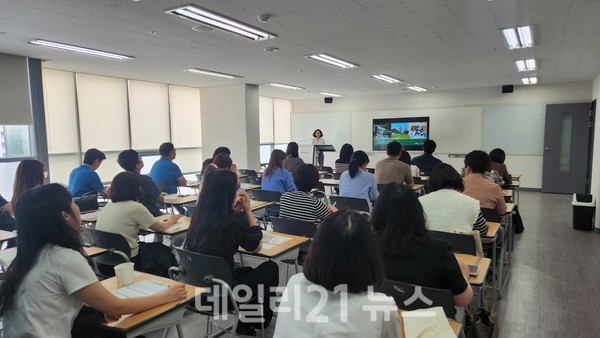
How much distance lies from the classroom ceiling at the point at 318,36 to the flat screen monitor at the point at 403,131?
11.2 feet

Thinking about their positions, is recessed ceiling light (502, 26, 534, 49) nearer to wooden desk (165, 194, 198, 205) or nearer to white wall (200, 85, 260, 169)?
wooden desk (165, 194, 198, 205)

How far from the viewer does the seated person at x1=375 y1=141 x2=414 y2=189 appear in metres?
5.34

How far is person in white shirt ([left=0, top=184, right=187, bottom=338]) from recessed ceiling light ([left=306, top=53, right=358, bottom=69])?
4678 mm

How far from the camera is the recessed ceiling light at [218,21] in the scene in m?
3.54

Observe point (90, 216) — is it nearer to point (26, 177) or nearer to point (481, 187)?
point (26, 177)

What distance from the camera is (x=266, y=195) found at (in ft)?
16.0

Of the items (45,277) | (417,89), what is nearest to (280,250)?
(45,277)

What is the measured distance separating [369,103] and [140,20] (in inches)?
354

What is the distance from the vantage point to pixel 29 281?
1496 millimetres

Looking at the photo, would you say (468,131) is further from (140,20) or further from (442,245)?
(442,245)

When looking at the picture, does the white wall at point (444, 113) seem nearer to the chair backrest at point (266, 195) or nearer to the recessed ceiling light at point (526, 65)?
the recessed ceiling light at point (526, 65)

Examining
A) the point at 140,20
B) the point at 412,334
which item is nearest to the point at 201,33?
the point at 140,20

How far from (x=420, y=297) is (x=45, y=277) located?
1.55 m

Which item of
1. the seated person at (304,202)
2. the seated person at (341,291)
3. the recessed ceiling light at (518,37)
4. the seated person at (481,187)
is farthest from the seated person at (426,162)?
the seated person at (341,291)
